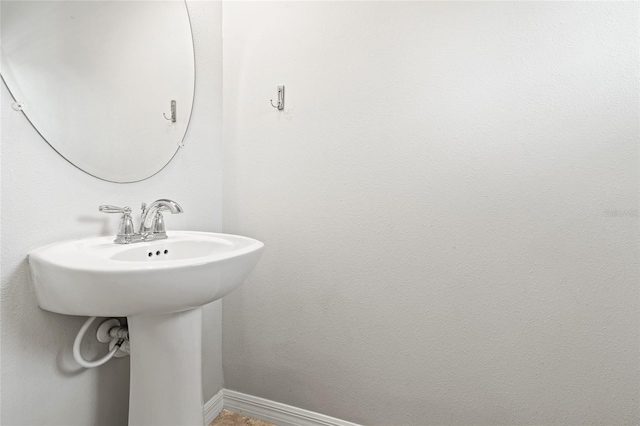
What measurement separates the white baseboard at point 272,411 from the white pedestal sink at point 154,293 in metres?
0.47

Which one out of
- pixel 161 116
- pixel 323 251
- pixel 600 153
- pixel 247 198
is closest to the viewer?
pixel 600 153

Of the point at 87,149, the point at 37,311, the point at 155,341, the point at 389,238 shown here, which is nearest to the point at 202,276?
the point at 155,341

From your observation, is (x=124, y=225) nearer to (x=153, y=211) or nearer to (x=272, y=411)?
(x=153, y=211)

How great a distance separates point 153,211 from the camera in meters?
0.97

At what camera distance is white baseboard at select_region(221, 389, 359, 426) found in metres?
1.20

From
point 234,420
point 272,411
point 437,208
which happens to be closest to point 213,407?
point 234,420

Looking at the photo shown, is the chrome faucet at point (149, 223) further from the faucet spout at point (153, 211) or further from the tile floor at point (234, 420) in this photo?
the tile floor at point (234, 420)

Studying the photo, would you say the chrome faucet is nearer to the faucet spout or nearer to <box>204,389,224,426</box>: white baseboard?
the faucet spout

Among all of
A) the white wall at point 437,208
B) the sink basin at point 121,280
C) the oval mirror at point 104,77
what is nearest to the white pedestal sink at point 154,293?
the sink basin at point 121,280

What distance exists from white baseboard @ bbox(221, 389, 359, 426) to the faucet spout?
84cm

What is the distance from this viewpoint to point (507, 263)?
100 centimetres

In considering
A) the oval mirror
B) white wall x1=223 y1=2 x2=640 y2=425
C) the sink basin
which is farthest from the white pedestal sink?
white wall x1=223 y1=2 x2=640 y2=425

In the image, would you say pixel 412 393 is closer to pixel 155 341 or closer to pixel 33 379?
pixel 155 341

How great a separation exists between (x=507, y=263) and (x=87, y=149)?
50.9 inches
